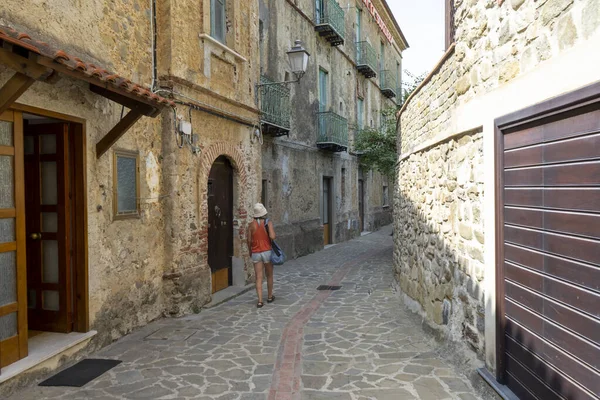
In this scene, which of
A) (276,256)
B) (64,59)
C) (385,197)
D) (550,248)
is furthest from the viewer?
(385,197)

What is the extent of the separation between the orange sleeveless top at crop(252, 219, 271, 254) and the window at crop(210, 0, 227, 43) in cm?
330

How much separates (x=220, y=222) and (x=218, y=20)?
11.6 ft

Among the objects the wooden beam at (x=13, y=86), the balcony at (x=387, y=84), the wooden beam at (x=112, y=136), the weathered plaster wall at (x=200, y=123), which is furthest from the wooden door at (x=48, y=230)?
the balcony at (x=387, y=84)

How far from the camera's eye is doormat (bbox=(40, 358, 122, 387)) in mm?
4211

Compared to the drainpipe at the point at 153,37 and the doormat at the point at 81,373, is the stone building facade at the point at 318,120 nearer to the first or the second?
the drainpipe at the point at 153,37

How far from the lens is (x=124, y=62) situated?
5.79 meters

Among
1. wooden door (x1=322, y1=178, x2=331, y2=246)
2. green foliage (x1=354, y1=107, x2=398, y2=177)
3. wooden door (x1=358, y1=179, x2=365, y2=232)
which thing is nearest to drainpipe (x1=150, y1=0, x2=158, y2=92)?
green foliage (x1=354, y1=107, x2=398, y2=177)

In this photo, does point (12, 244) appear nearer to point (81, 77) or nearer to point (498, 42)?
point (81, 77)

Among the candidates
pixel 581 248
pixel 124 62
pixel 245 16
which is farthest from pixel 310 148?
pixel 581 248

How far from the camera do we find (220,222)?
828 centimetres

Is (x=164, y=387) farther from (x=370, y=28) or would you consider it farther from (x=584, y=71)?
(x=370, y=28)

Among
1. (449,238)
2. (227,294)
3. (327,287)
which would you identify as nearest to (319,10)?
(327,287)

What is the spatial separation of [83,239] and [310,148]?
10113 millimetres

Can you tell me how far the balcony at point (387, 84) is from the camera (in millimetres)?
23938
